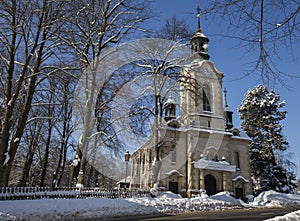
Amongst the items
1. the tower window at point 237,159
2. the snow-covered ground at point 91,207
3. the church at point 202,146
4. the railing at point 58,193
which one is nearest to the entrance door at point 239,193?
the church at point 202,146

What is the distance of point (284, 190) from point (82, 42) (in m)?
33.3

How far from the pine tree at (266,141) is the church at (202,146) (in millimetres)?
4898

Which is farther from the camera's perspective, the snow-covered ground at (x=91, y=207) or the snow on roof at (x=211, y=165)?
the snow on roof at (x=211, y=165)

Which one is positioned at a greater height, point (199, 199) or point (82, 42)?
point (82, 42)

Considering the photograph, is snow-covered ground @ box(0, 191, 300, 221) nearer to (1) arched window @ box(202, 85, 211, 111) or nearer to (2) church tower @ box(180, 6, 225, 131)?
(2) church tower @ box(180, 6, 225, 131)

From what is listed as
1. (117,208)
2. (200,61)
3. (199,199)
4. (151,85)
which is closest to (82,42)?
(151,85)

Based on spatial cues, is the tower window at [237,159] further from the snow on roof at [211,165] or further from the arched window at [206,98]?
the arched window at [206,98]

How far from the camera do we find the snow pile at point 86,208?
12422 millimetres

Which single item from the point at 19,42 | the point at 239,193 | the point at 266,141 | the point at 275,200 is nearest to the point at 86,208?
the point at 19,42

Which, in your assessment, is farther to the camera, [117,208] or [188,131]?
[188,131]

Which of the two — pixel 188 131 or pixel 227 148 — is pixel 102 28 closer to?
pixel 188 131

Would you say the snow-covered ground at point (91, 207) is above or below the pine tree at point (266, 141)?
below

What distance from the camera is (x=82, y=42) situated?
54.6 feet

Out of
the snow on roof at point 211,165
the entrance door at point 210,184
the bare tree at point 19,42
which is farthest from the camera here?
the entrance door at point 210,184
